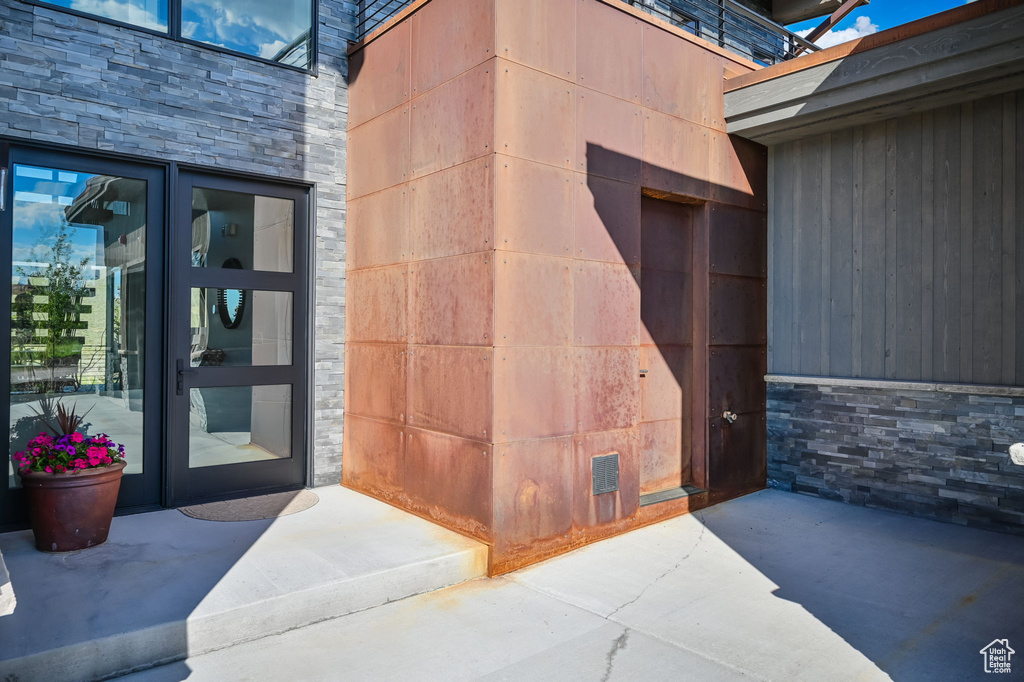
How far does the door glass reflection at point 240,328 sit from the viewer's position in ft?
16.1

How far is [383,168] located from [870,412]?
13.7 ft

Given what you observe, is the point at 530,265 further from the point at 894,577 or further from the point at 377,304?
the point at 894,577

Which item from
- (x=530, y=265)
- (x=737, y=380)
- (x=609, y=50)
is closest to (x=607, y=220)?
(x=530, y=265)

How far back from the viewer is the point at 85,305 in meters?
4.54

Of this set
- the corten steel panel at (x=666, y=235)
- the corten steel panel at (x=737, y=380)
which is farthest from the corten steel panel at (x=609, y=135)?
the corten steel panel at (x=737, y=380)

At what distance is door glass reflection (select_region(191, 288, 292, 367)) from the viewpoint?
4922 mm

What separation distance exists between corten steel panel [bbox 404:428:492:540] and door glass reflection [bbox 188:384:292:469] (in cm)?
121

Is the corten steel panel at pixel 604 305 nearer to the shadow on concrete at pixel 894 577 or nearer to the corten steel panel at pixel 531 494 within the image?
the corten steel panel at pixel 531 494

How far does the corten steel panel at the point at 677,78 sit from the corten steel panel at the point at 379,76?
5.58 ft

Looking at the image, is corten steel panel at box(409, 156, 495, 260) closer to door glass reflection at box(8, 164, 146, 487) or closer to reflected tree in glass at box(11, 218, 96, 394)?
door glass reflection at box(8, 164, 146, 487)

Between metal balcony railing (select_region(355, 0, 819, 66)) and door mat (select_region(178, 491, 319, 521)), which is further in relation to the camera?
metal balcony railing (select_region(355, 0, 819, 66))

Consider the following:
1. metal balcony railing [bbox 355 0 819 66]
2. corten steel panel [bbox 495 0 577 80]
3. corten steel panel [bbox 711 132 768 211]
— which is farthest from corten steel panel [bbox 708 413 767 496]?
metal balcony railing [bbox 355 0 819 66]

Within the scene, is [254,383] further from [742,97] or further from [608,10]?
[742,97]

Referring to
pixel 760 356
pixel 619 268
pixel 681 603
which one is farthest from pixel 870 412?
pixel 681 603
